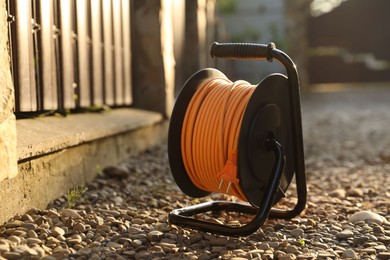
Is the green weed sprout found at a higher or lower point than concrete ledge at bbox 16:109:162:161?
lower

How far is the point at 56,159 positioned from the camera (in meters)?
3.67

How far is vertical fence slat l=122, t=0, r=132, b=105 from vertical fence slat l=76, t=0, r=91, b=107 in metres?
1.02

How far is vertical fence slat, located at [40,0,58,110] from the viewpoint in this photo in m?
4.05

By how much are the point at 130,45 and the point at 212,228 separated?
12.0 ft

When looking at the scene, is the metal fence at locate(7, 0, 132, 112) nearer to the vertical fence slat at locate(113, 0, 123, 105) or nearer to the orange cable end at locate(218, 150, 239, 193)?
the vertical fence slat at locate(113, 0, 123, 105)

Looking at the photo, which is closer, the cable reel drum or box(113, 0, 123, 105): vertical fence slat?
the cable reel drum

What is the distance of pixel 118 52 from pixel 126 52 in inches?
11.3

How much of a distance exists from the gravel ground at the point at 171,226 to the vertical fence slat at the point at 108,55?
64cm

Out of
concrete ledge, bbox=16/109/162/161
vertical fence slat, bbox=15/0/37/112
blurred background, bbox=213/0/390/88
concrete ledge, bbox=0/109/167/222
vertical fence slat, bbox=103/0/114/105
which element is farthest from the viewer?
blurred background, bbox=213/0/390/88

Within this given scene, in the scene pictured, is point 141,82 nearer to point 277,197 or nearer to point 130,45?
point 130,45

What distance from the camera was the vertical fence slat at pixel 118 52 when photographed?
582 centimetres

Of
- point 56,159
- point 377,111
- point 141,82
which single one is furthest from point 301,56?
point 56,159

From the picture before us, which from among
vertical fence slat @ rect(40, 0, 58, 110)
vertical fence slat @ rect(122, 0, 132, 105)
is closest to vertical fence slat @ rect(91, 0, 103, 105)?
vertical fence slat @ rect(122, 0, 132, 105)

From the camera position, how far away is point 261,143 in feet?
9.91
